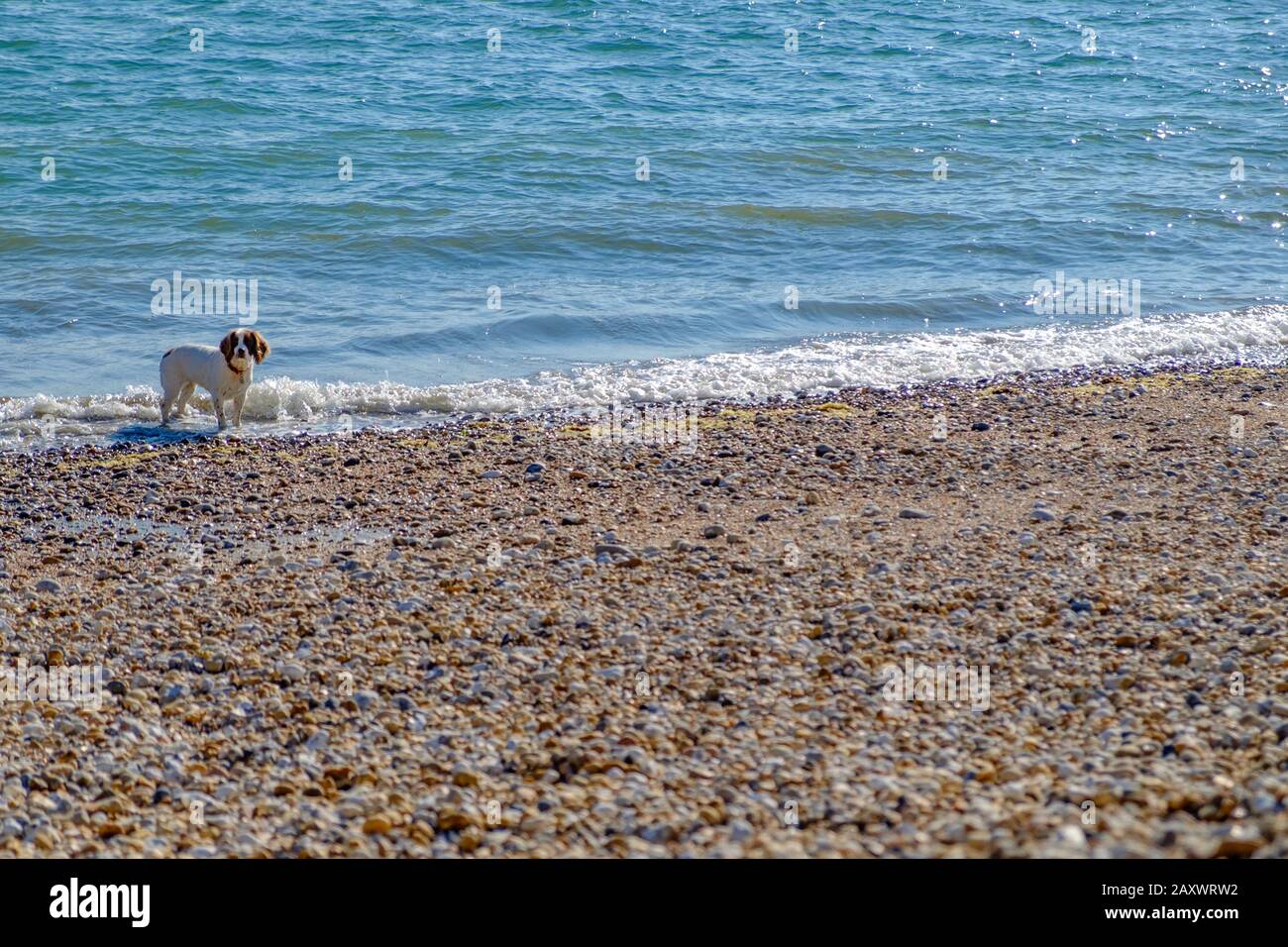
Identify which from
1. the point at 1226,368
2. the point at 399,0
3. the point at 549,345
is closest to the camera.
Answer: the point at 1226,368

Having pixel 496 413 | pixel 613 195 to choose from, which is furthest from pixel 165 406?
pixel 613 195

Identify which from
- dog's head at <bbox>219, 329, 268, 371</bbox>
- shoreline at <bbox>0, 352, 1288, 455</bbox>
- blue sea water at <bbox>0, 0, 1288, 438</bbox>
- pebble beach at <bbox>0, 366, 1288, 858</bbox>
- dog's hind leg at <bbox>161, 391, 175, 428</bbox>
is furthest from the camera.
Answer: blue sea water at <bbox>0, 0, 1288, 438</bbox>

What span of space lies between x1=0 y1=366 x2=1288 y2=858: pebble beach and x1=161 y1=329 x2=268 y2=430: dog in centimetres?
70

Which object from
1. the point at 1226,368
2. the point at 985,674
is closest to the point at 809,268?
the point at 1226,368

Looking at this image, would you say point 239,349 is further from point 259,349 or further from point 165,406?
point 165,406

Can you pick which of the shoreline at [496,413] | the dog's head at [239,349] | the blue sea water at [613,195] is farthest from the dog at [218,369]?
the blue sea water at [613,195]

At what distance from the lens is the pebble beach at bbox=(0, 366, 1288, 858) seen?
4.81 metres

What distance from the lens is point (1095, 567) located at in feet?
24.6

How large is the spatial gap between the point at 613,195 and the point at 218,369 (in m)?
9.97

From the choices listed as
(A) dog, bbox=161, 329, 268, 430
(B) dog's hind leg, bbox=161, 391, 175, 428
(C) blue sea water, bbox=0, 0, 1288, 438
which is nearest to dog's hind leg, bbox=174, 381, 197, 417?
(A) dog, bbox=161, 329, 268, 430

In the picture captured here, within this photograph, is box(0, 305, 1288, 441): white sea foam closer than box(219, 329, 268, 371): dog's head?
No

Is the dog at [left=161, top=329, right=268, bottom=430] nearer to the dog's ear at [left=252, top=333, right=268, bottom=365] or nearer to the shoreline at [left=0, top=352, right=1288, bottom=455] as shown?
the dog's ear at [left=252, top=333, right=268, bottom=365]

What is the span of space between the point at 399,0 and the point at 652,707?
27929 millimetres

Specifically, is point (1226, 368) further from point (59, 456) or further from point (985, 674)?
point (59, 456)
